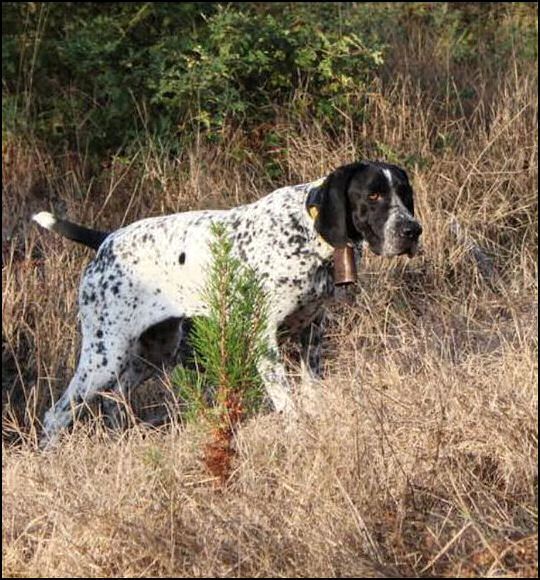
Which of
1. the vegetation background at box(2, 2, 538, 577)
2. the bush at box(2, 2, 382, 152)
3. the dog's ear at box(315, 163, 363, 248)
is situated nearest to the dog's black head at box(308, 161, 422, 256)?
the dog's ear at box(315, 163, 363, 248)

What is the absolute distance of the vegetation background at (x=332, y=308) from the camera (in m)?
4.12

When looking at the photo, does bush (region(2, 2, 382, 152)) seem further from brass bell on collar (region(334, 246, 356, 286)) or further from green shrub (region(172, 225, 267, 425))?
green shrub (region(172, 225, 267, 425))

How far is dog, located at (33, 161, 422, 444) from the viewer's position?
238 inches

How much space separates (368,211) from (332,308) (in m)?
1.34

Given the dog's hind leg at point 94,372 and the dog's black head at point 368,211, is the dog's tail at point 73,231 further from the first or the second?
the dog's black head at point 368,211

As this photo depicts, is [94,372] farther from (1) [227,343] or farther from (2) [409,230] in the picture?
(1) [227,343]

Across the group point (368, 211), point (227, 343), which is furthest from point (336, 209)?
point (227, 343)

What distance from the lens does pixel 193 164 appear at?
27.7 feet

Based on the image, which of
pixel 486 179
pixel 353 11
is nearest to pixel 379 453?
pixel 486 179

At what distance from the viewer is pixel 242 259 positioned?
6180 millimetres

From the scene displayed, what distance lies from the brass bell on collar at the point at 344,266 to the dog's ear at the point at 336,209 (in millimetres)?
35

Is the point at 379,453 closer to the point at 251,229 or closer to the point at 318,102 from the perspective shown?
the point at 251,229

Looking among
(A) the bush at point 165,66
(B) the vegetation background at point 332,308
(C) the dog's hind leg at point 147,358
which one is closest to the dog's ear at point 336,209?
(B) the vegetation background at point 332,308

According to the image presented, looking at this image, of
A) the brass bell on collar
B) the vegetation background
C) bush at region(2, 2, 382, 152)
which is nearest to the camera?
the vegetation background
